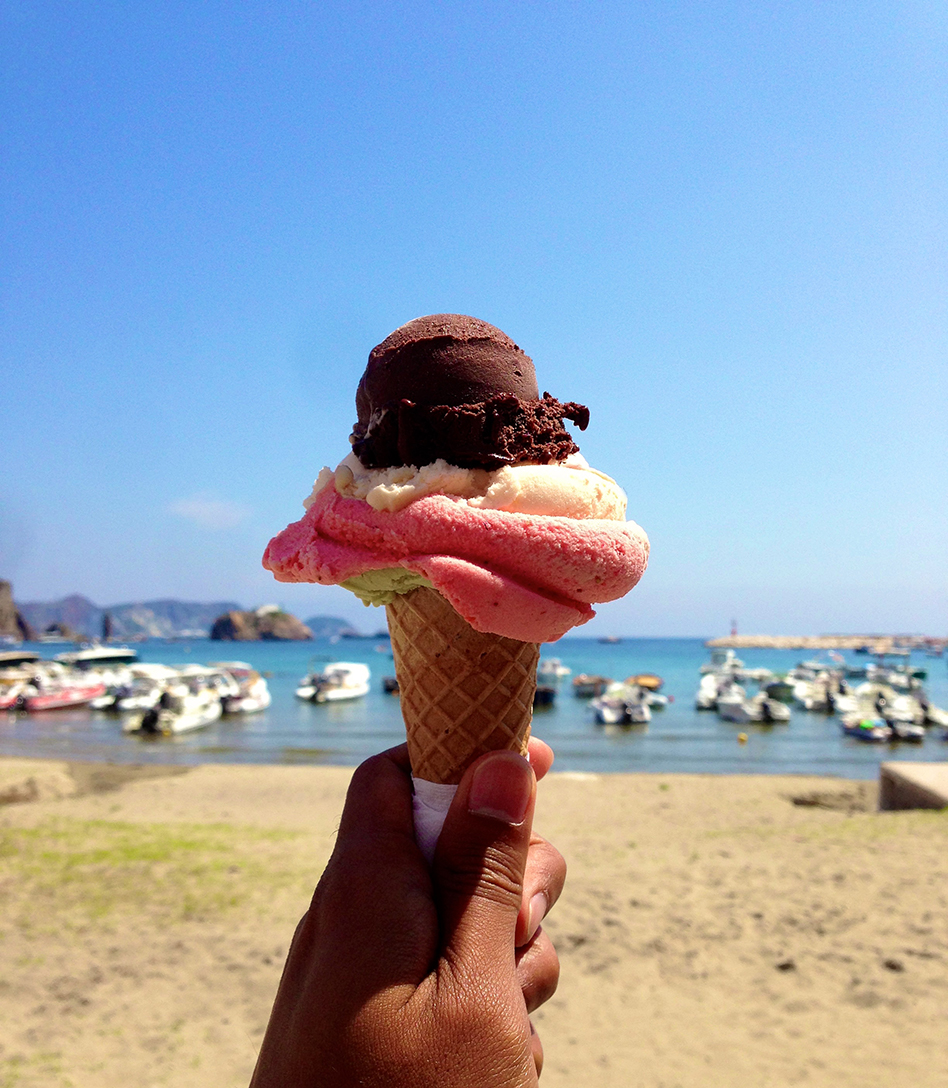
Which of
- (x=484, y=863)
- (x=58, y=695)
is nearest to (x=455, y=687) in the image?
(x=484, y=863)

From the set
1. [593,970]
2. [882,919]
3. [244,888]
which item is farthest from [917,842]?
[244,888]

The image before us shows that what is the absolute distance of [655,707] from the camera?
35.3 meters

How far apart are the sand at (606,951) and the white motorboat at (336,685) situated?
84.9ft

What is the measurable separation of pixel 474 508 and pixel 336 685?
3791cm

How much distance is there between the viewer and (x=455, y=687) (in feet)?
7.75

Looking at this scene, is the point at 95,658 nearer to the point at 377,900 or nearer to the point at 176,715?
the point at 176,715

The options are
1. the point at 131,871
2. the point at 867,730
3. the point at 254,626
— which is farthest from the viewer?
the point at 254,626

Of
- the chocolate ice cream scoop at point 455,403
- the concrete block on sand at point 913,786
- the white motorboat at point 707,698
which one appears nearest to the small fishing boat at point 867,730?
the white motorboat at point 707,698

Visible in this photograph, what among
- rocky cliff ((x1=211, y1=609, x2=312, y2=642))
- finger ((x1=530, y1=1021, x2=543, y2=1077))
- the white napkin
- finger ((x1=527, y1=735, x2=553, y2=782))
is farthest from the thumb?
rocky cliff ((x1=211, y1=609, x2=312, y2=642))

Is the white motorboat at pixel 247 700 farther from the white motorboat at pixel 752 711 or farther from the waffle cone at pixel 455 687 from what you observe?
the waffle cone at pixel 455 687

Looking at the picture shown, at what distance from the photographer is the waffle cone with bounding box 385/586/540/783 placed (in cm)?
234

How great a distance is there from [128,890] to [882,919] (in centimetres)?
802

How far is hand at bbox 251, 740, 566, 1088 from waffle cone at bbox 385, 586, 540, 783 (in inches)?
7.5

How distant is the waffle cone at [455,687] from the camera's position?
7.66 feet
